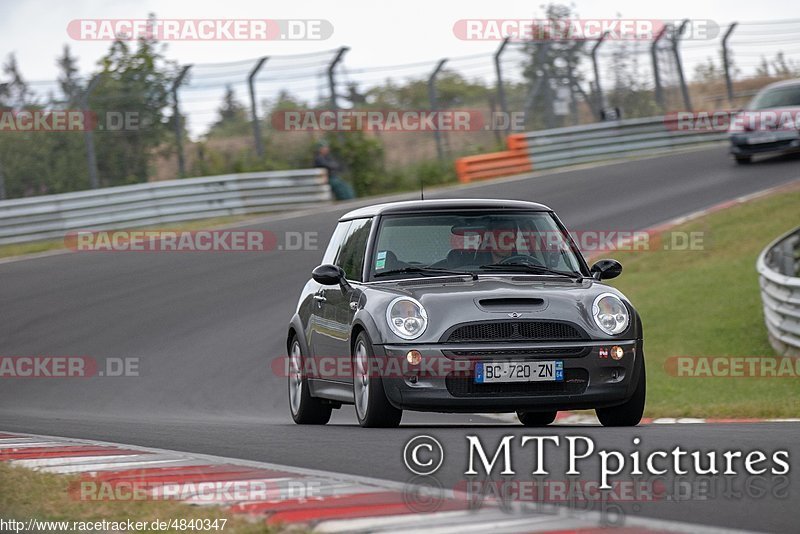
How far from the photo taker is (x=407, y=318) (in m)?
7.80

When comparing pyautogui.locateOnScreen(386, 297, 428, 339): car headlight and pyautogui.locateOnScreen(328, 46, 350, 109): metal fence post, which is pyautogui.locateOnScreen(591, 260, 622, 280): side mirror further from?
pyautogui.locateOnScreen(328, 46, 350, 109): metal fence post

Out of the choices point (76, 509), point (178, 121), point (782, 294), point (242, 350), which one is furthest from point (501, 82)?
point (76, 509)

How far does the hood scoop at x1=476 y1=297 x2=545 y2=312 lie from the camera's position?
7.78 m

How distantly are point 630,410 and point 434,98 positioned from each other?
70.0ft

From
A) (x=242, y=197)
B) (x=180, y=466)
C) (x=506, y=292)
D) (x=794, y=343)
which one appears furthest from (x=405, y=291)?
(x=242, y=197)

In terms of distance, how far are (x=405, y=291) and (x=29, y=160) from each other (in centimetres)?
1705

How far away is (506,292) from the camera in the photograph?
7.89 m

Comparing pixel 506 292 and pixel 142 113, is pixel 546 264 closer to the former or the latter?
pixel 506 292

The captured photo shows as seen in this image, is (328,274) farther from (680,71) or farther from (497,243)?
(680,71)

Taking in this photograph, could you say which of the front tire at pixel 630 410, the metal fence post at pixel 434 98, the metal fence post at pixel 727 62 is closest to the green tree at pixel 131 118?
the metal fence post at pixel 434 98

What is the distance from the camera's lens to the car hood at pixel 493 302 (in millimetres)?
7723

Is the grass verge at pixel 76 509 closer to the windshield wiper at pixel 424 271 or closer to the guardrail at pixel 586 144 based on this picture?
the windshield wiper at pixel 424 271

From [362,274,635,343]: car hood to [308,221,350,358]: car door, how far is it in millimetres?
1080

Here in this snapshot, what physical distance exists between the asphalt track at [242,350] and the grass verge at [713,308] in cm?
150
